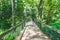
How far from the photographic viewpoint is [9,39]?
10.7 metres

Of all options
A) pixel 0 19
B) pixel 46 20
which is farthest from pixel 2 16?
pixel 46 20

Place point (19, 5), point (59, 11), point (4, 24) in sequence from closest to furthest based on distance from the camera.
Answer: point (4, 24)
point (59, 11)
point (19, 5)

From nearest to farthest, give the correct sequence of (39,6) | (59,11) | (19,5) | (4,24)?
(39,6) < (4,24) < (59,11) < (19,5)

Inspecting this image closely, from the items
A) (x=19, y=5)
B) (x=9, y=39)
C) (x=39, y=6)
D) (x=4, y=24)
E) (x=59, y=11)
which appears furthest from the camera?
(x=19, y=5)

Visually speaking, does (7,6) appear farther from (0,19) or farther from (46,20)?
(46,20)

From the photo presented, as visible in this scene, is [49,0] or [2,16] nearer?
[2,16]

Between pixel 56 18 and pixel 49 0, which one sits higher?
pixel 49 0

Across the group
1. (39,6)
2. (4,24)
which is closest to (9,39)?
(39,6)

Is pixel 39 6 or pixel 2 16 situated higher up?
pixel 39 6

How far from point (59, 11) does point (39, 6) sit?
8272 millimetres

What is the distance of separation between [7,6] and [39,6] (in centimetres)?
593

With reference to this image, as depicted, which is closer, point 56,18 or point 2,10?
point 2,10

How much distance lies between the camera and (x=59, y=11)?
30.5 m

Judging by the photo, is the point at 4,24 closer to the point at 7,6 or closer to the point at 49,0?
the point at 7,6
